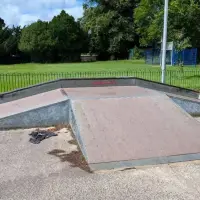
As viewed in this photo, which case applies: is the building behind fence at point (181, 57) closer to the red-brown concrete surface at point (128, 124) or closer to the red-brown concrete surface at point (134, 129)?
the red-brown concrete surface at point (128, 124)

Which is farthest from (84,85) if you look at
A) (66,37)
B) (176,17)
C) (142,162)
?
(66,37)

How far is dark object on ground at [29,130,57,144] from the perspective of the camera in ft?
24.0

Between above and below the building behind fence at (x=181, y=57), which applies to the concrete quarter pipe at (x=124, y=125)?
below

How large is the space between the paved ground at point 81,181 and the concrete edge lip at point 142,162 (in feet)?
0.52

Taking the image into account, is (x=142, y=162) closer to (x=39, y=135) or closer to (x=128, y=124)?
(x=128, y=124)

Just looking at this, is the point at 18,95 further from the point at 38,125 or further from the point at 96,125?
the point at 96,125

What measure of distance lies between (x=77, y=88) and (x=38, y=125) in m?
2.39

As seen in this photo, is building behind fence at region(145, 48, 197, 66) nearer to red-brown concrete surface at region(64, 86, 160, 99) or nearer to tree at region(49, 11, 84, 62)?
tree at region(49, 11, 84, 62)

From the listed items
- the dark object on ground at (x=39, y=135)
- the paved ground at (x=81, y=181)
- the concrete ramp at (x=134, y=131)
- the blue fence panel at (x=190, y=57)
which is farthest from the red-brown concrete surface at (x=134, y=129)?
the blue fence panel at (x=190, y=57)

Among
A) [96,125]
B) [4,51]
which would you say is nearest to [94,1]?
[4,51]

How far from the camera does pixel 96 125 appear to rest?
699 cm

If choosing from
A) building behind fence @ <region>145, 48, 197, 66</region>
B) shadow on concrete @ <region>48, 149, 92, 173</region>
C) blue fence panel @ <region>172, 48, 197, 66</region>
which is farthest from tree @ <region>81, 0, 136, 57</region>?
shadow on concrete @ <region>48, 149, 92, 173</region>

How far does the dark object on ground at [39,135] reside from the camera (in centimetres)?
732

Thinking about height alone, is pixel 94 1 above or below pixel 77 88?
above
